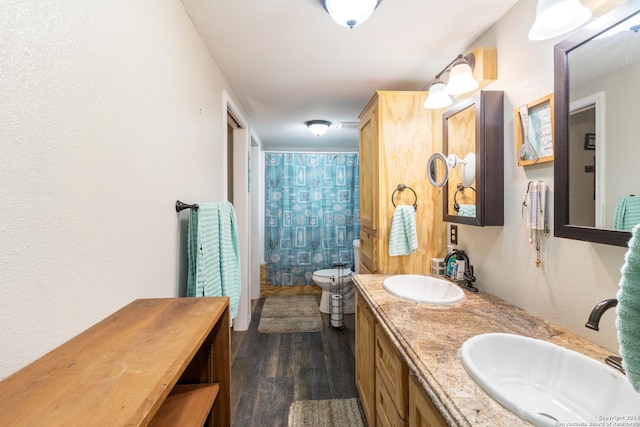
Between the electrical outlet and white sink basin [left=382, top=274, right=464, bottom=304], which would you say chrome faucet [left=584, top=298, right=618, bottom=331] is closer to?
white sink basin [left=382, top=274, right=464, bottom=304]

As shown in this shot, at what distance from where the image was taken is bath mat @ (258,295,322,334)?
9.50 feet

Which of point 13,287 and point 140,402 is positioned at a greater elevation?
point 13,287

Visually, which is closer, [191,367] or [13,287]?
[13,287]

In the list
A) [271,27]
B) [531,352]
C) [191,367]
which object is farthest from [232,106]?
[531,352]

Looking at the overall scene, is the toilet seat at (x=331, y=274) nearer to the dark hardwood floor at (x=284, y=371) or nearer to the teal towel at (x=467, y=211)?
the dark hardwood floor at (x=284, y=371)

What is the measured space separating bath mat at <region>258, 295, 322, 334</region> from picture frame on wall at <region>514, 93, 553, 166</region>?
2.36 meters

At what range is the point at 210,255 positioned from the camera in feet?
4.28

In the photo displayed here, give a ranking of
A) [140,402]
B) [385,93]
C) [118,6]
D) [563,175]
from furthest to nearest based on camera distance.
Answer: [385,93], [563,175], [118,6], [140,402]

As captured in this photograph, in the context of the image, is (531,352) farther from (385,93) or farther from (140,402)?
(385,93)

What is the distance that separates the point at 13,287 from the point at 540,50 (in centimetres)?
183

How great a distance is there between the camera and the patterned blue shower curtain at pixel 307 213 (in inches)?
151

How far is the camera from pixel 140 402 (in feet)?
1.55

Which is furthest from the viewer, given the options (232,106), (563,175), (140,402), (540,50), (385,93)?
(232,106)

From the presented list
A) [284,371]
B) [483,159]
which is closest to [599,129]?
[483,159]
